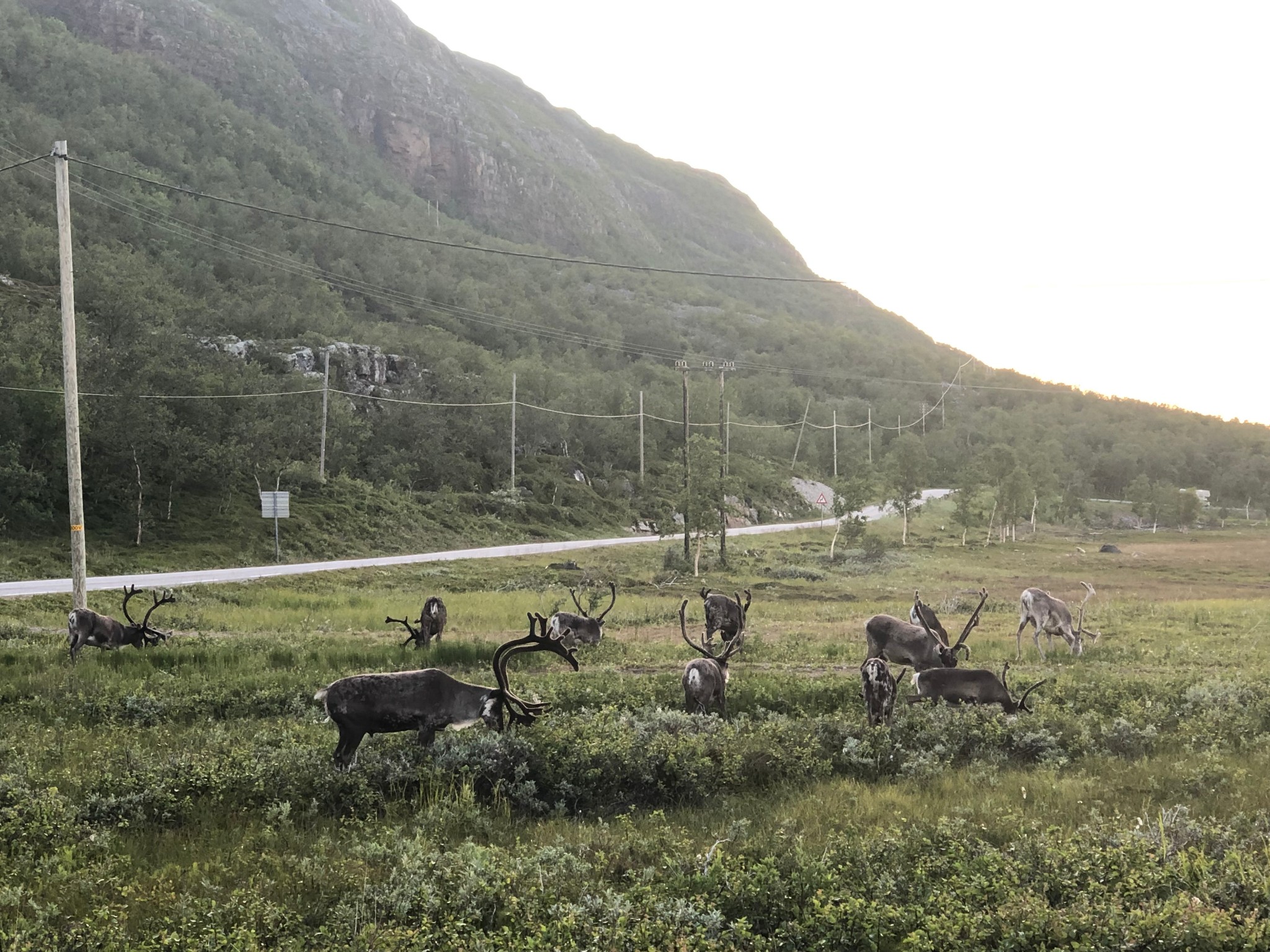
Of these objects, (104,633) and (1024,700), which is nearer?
(1024,700)

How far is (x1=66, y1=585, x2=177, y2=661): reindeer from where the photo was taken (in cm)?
1942

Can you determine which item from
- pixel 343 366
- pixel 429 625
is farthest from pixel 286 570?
pixel 343 366

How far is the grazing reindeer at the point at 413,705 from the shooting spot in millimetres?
11859

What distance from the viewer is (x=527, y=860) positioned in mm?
8859

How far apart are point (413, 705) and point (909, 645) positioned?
11.2 meters

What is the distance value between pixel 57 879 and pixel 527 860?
432cm

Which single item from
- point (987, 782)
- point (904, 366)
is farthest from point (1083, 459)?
point (987, 782)

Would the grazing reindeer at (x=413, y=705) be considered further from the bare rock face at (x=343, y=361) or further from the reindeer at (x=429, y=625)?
the bare rock face at (x=343, y=361)

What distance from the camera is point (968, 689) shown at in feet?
53.1

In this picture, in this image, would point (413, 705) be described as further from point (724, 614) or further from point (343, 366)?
point (343, 366)

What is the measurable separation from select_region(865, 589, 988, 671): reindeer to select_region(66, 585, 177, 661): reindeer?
52.4ft

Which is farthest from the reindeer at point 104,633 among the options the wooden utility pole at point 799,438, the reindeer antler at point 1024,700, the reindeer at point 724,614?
the wooden utility pole at point 799,438

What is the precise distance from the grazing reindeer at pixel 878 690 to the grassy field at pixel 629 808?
1.45 feet

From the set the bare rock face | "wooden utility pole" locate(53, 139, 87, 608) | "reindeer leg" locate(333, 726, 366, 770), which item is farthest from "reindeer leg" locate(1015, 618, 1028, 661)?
the bare rock face
